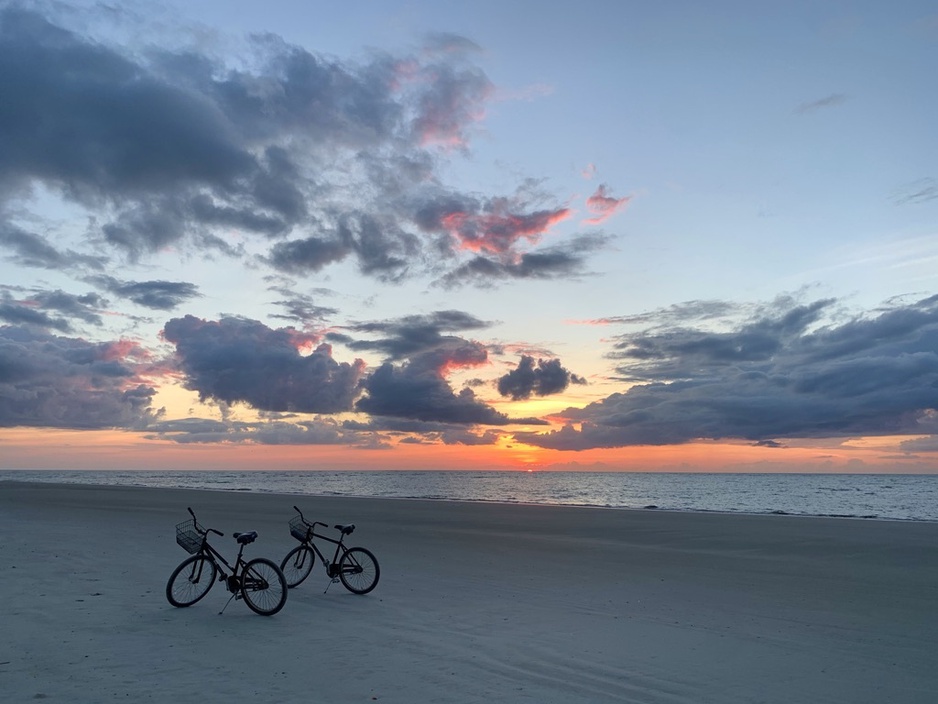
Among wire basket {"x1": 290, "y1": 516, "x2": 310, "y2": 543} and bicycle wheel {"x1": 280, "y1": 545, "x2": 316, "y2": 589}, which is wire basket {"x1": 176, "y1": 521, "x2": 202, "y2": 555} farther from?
bicycle wheel {"x1": 280, "y1": 545, "x2": 316, "y2": 589}

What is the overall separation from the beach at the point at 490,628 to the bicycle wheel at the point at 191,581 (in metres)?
0.30

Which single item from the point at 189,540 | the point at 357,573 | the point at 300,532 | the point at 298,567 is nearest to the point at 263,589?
the point at 189,540

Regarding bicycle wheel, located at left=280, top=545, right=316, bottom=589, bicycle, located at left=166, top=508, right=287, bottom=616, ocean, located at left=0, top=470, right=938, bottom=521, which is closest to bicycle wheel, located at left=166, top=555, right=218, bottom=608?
bicycle, located at left=166, top=508, right=287, bottom=616

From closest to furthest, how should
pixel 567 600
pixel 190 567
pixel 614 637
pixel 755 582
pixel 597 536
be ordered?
pixel 614 637 → pixel 190 567 → pixel 567 600 → pixel 755 582 → pixel 597 536

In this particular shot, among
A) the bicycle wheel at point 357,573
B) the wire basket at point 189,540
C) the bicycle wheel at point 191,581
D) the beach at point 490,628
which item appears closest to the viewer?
the beach at point 490,628

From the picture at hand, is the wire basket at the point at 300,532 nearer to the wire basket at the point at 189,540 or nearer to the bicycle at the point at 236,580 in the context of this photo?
the bicycle at the point at 236,580

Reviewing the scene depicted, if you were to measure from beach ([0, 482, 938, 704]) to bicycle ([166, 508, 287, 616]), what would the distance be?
0.93 feet

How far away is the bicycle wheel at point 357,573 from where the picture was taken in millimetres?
13336

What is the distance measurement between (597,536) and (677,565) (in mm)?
7521

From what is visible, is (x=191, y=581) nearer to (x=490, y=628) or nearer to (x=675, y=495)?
(x=490, y=628)

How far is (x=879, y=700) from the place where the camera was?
324 inches

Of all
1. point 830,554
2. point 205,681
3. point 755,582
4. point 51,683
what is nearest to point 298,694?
point 205,681

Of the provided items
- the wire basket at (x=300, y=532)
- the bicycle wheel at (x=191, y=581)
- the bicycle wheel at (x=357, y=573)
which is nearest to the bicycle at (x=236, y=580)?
the bicycle wheel at (x=191, y=581)

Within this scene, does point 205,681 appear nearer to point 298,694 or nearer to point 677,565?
point 298,694
